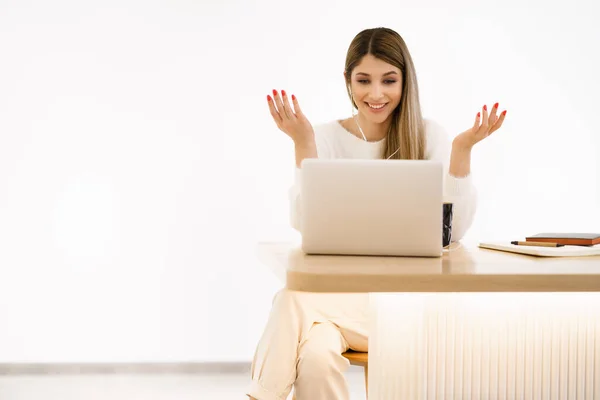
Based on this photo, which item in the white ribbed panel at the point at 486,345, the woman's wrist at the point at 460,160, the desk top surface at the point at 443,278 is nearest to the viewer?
the desk top surface at the point at 443,278

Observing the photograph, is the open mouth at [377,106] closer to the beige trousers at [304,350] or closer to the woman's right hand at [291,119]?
the woman's right hand at [291,119]

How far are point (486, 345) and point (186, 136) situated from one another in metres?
2.71

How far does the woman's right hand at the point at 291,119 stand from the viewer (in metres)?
1.87

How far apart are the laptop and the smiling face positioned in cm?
115

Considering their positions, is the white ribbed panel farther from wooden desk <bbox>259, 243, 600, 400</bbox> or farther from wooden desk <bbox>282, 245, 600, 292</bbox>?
wooden desk <bbox>282, 245, 600, 292</bbox>

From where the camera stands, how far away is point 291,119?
192 centimetres

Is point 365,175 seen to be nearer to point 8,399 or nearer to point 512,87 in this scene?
point 8,399

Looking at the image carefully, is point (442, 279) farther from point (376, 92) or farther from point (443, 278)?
point (376, 92)

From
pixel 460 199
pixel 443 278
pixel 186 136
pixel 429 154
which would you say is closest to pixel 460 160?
pixel 460 199

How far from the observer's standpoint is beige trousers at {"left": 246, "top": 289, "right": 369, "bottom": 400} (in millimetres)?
1729

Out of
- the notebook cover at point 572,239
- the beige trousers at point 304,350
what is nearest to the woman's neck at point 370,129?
the beige trousers at point 304,350

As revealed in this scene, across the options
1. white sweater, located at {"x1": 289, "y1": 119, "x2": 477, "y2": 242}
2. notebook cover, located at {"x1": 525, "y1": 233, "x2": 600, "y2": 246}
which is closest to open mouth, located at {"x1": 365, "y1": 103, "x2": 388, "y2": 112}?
white sweater, located at {"x1": 289, "y1": 119, "x2": 477, "y2": 242}

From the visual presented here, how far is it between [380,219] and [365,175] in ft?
0.29

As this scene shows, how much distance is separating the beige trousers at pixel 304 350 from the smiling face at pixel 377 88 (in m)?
0.92
